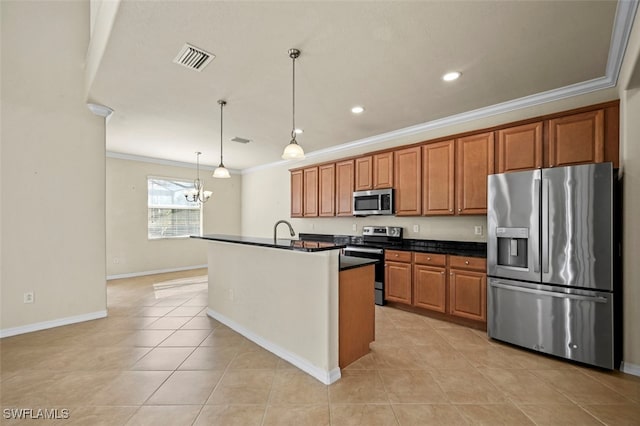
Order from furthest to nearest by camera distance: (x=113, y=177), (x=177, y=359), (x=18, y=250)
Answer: (x=113, y=177) < (x=18, y=250) < (x=177, y=359)

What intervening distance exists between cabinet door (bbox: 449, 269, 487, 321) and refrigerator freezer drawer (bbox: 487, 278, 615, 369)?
0.61 ft

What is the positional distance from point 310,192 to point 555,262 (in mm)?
4078

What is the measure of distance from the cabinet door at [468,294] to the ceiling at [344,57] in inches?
84.4

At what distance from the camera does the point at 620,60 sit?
2393 millimetres

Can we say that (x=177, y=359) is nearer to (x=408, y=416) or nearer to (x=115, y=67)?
(x=408, y=416)

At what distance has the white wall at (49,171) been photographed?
3.12 meters

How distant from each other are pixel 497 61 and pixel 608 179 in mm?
1407

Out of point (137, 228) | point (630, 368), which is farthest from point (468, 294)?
point (137, 228)

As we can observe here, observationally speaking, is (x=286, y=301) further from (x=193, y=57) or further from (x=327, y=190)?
(x=327, y=190)

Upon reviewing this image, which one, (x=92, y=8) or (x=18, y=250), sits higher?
(x=92, y=8)

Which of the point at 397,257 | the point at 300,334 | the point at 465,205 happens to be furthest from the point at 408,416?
the point at 465,205

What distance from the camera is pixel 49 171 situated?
11.0 feet

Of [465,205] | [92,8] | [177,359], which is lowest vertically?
[177,359]

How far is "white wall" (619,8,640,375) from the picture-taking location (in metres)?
A: 2.30
